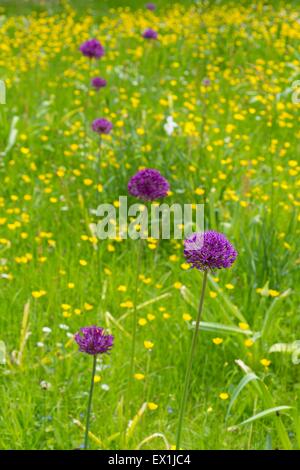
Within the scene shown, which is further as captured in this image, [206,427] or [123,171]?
[123,171]

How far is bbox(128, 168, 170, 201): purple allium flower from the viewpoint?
7.30 feet

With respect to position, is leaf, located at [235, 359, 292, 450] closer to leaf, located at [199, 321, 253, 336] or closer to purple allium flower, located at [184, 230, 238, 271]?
leaf, located at [199, 321, 253, 336]

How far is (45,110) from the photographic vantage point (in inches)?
180

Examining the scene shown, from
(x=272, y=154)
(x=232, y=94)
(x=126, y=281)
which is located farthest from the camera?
(x=232, y=94)

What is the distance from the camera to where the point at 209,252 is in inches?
67.5

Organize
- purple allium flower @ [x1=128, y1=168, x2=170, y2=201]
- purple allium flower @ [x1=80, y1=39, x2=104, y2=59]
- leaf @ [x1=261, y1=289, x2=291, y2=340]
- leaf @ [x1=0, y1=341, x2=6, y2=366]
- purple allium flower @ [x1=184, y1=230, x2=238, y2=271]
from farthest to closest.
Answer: purple allium flower @ [x1=80, y1=39, x2=104, y2=59]
leaf @ [x1=261, y1=289, x2=291, y2=340]
leaf @ [x1=0, y1=341, x2=6, y2=366]
purple allium flower @ [x1=128, y1=168, x2=170, y2=201]
purple allium flower @ [x1=184, y1=230, x2=238, y2=271]

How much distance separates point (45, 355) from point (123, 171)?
137 centimetres

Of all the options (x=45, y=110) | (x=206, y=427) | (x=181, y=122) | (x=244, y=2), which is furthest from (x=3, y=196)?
(x=244, y=2)

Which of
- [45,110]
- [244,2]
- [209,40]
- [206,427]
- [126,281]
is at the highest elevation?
[244,2]

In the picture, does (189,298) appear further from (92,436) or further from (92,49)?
(92,49)

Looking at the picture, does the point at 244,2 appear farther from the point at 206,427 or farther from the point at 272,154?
the point at 206,427

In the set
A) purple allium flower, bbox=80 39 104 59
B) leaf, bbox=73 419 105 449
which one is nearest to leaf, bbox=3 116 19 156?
purple allium flower, bbox=80 39 104 59

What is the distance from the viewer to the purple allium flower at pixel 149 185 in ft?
7.30

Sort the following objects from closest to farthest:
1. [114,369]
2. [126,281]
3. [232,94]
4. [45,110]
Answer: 1. [114,369]
2. [126,281]
3. [45,110]
4. [232,94]
